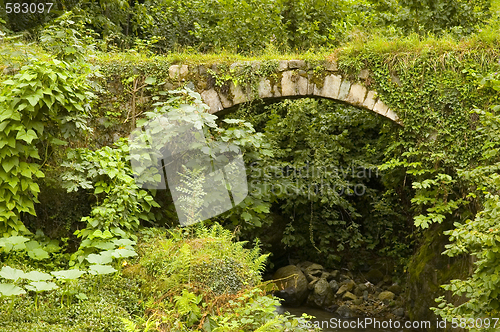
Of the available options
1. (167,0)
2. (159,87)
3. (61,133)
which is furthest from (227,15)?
(61,133)

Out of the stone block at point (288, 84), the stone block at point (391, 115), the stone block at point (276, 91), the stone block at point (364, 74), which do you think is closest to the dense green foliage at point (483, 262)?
the stone block at point (391, 115)

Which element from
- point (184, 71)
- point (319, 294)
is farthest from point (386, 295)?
point (184, 71)

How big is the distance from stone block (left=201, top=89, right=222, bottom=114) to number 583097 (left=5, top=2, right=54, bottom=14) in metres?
4.02

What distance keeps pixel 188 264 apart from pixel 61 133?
6.68 feet

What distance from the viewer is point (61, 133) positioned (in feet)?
15.1

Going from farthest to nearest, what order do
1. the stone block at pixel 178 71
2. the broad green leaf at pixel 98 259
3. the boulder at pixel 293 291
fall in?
the boulder at pixel 293 291 → the stone block at pixel 178 71 → the broad green leaf at pixel 98 259

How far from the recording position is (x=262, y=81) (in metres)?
5.70

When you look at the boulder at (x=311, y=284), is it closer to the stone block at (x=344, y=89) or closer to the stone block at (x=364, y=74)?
the stone block at (x=344, y=89)

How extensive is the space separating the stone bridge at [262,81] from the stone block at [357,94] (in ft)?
0.04

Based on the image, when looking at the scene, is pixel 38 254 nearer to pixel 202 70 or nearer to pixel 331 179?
pixel 202 70

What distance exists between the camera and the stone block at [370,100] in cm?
551

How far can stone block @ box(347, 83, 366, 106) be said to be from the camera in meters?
5.54

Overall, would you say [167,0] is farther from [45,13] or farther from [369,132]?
[369,132]

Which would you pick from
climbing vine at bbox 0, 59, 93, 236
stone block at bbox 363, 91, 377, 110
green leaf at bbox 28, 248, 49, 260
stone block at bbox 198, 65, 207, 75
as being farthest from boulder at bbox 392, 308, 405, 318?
climbing vine at bbox 0, 59, 93, 236
